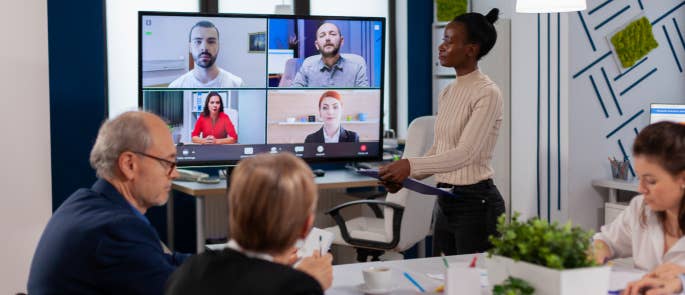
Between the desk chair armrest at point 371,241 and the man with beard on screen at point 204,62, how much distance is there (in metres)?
0.87

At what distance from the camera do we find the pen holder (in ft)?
16.5

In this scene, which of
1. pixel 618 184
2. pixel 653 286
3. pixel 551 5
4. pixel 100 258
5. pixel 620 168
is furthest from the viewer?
pixel 620 168

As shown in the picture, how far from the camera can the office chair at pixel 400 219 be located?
402cm

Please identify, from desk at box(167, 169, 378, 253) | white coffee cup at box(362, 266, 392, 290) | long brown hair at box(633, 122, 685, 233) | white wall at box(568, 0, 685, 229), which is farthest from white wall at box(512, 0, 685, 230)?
white coffee cup at box(362, 266, 392, 290)

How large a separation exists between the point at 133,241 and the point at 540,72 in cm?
378

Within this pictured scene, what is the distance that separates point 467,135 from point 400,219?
3.86ft

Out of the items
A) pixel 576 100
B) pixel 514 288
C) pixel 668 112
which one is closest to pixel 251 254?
pixel 514 288

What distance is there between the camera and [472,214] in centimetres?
296

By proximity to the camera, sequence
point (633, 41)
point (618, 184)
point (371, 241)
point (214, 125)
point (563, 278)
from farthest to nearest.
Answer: point (633, 41), point (618, 184), point (214, 125), point (371, 241), point (563, 278)

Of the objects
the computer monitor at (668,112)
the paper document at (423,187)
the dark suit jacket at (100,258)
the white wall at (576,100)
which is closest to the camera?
the dark suit jacket at (100,258)

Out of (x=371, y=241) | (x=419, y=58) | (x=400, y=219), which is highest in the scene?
(x=419, y=58)

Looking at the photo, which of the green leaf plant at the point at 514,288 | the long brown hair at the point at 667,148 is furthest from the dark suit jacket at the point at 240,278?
the long brown hair at the point at 667,148

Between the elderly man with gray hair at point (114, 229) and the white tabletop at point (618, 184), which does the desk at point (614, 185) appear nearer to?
the white tabletop at point (618, 184)

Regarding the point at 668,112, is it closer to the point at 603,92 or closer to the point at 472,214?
the point at 603,92
